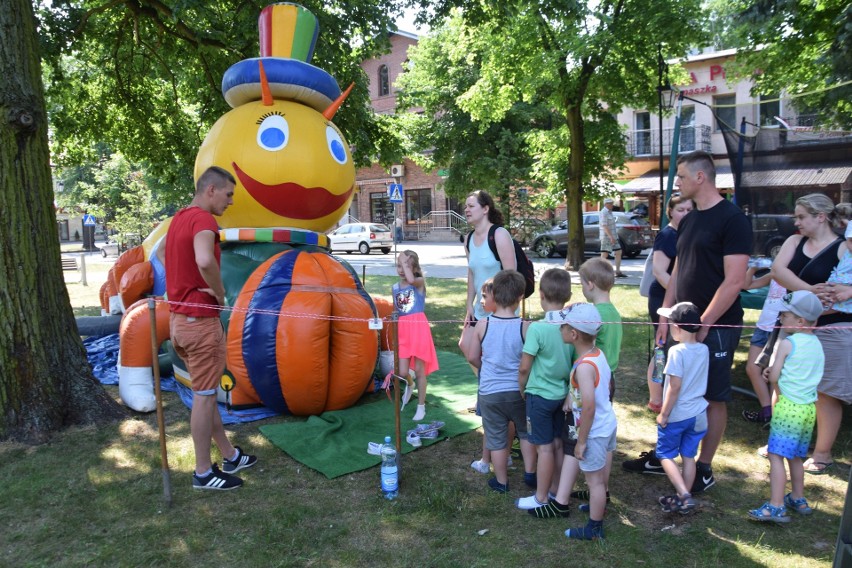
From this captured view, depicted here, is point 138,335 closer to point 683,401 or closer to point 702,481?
point 683,401

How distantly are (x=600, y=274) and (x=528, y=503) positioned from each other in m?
1.50

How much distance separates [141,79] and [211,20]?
14.3 ft

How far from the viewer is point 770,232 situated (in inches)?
259

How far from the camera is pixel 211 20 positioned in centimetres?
852

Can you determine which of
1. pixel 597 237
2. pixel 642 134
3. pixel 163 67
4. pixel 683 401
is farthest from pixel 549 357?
pixel 642 134

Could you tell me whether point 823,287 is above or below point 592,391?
above

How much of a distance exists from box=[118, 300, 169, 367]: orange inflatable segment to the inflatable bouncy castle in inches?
0.4

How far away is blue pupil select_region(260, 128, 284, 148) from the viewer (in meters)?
5.82

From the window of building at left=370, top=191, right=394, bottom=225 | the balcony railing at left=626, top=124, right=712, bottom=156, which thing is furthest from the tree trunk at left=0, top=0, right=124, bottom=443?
the window of building at left=370, top=191, right=394, bottom=225

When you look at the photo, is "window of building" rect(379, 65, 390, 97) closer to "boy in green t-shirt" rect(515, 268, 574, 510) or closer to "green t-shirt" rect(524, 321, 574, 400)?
"boy in green t-shirt" rect(515, 268, 574, 510)

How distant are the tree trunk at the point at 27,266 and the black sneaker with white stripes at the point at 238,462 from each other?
1.69 meters

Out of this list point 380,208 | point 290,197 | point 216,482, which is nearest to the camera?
point 216,482

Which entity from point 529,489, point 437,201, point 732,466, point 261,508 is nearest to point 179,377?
point 261,508

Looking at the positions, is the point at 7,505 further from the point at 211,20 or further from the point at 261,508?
the point at 211,20
